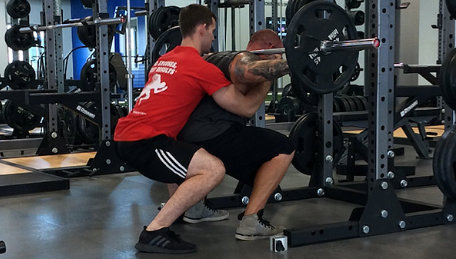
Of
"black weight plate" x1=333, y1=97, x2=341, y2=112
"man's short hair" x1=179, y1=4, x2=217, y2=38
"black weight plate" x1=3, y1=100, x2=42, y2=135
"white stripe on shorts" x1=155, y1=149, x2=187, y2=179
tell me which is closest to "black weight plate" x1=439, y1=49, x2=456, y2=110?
"man's short hair" x1=179, y1=4, x2=217, y2=38

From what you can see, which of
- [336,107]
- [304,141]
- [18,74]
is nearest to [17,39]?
[18,74]

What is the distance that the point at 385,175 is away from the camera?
9.91 ft

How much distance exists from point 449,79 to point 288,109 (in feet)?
18.7

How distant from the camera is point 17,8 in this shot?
7.23m

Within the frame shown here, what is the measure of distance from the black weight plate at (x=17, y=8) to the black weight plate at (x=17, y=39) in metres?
0.14

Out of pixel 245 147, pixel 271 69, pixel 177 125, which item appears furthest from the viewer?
Answer: pixel 245 147

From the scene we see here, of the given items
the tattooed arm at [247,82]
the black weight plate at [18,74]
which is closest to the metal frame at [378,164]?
the tattooed arm at [247,82]

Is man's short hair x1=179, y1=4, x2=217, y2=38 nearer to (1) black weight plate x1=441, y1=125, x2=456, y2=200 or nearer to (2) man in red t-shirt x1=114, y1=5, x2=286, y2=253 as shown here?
(2) man in red t-shirt x1=114, y1=5, x2=286, y2=253

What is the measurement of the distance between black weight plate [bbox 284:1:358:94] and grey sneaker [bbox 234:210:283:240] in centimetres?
67

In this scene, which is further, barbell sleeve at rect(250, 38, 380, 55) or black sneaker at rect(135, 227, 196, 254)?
black sneaker at rect(135, 227, 196, 254)

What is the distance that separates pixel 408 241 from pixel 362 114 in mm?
2725

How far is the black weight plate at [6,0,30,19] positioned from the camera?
7188 millimetres

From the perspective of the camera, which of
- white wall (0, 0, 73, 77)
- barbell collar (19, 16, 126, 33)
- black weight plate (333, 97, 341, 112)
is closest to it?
barbell collar (19, 16, 126, 33)

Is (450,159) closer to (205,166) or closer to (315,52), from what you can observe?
(315,52)
